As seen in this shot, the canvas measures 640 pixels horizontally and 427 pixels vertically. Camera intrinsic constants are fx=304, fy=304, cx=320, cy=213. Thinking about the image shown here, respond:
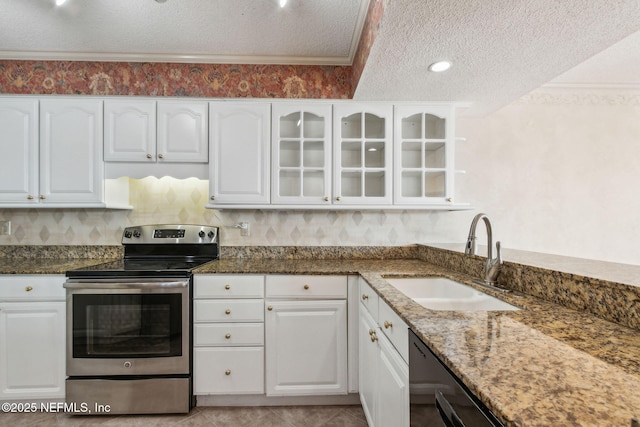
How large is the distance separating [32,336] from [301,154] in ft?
6.87

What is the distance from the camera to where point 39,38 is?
2133 millimetres

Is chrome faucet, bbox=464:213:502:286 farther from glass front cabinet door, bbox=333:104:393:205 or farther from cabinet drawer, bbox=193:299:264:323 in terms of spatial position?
cabinet drawer, bbox=193:299:264:323

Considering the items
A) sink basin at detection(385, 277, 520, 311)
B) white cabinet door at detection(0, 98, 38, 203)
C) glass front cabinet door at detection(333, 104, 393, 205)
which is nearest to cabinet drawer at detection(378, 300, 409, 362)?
sink basin at detection(385, 277, 520, 311)

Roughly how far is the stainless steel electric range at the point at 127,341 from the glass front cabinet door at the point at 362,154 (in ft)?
4.31

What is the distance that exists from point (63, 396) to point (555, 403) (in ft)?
8.51

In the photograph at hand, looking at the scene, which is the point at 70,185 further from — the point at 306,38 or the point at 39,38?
the point at 306,38

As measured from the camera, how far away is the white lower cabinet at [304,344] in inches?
76.5

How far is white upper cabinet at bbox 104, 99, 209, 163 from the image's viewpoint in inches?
88.0

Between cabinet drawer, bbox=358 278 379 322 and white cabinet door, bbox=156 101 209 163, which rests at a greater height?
white cabinet door, bbox=156 101 209 163

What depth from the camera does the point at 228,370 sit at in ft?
6.32

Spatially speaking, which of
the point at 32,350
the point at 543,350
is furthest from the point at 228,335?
the point at 543,350

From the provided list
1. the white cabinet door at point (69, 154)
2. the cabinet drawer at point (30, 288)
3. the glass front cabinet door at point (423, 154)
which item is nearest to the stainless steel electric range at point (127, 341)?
the cabinet drawer at point (30, 288)

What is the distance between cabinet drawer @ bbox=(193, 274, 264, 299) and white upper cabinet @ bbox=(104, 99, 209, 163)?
0.88 m

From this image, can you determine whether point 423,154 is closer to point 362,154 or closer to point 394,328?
point 362,154
